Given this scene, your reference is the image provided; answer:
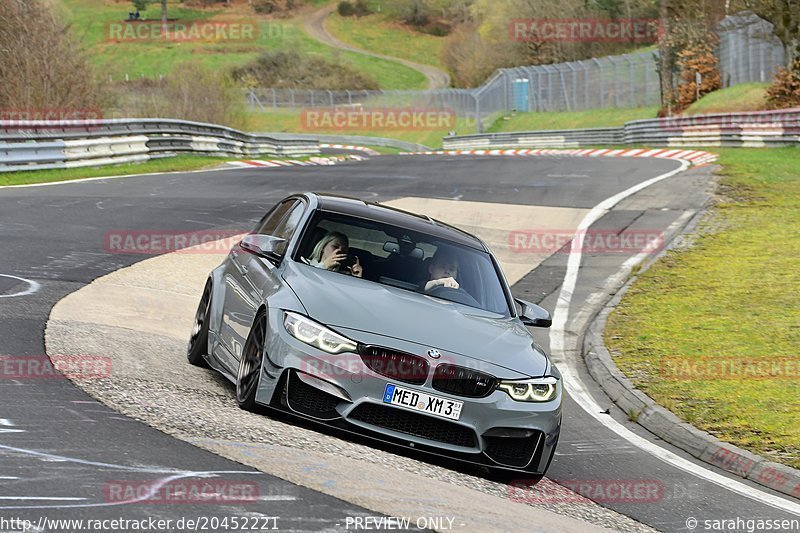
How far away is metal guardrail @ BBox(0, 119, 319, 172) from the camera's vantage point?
2569cm

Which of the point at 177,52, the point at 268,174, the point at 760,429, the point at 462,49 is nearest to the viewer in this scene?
the point at 760,429

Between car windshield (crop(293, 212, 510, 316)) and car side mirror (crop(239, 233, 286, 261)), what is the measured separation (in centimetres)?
16

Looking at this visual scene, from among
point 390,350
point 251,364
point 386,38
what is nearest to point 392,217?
point 251,364

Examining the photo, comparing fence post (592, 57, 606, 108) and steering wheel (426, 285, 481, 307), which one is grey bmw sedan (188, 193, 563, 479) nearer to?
steering wheel (426, 285, 481, 307)

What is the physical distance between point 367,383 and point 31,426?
1969 mm

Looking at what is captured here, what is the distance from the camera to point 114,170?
95.9 ft

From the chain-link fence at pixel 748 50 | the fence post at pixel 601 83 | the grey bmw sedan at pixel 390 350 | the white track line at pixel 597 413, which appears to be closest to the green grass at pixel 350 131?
the fence post at pixel 601 83

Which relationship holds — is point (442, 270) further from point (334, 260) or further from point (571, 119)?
point (571, 119)

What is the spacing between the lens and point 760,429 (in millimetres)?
9664

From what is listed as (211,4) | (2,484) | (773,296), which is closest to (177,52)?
(211,4)

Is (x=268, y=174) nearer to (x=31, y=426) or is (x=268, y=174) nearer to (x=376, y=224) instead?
(x=376, y=224)

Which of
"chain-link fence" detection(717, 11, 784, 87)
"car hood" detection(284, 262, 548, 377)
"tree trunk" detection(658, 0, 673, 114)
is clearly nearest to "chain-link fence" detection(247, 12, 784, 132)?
"chain-link fence" detection(717, 11, 784, 87)

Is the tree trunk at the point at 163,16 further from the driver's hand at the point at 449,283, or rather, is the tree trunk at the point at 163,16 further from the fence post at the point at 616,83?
the driver's hand at the point at 449,283

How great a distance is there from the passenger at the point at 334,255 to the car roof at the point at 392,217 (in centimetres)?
35
